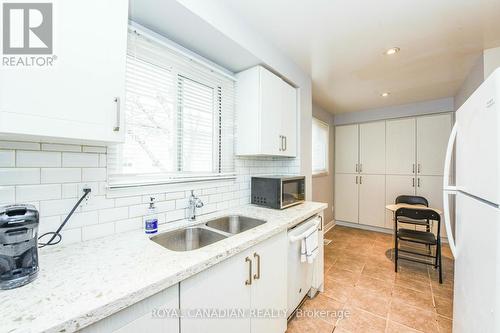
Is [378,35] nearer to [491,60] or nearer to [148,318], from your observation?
[491,60]

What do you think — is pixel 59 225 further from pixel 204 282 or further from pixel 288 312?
pixel 288 312

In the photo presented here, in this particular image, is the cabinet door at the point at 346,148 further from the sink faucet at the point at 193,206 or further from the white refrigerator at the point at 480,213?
the sink faucet at the point at 193,206

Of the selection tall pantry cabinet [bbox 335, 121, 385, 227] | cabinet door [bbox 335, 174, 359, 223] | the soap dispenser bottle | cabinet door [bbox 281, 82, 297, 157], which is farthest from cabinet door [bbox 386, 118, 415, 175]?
the soap dispenser bottle

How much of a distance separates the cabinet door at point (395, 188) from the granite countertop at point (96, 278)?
3710 millimetres

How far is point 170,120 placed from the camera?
1518mm

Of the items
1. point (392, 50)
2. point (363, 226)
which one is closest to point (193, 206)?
point (392, 50)

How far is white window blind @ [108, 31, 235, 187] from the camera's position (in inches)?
51.6

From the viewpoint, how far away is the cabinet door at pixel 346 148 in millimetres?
4324

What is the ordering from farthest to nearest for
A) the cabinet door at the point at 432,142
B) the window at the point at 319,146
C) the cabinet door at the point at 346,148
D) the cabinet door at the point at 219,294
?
the cabinet door at the point at 346,148 → the window at the point at 319,146 → the cabinet door at the point at 432,142 → the cabinet door at the point at 219,294

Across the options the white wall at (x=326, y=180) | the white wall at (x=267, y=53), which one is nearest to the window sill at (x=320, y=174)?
the white wall at (x=326, y=180)

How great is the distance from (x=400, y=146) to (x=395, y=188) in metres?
0.78

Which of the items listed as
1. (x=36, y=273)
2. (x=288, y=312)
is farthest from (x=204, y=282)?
(x=288, y=312)

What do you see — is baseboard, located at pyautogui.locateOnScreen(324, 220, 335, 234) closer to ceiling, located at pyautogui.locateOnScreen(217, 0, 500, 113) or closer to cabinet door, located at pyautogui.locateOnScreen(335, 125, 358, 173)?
cabinet door, located at pyautogui.locateOnScreen(335, 125, 358, 173)

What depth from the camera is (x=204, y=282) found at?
948mm
